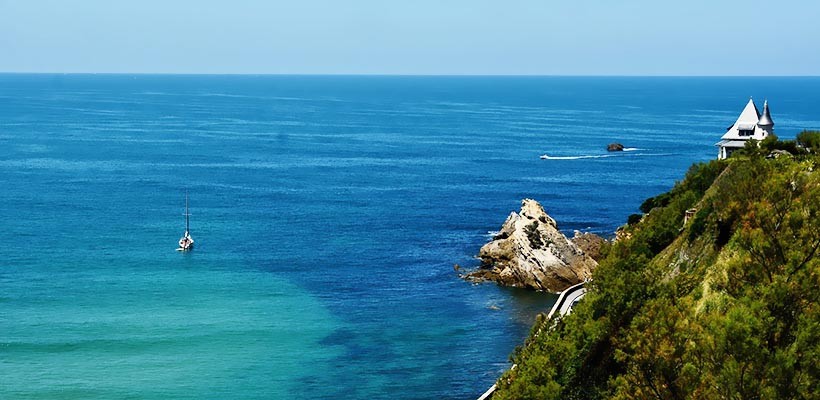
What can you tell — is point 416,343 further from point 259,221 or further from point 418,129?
point 418,129

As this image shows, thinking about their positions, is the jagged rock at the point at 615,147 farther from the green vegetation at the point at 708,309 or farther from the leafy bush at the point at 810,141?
the green vegetation at the point at 708,309

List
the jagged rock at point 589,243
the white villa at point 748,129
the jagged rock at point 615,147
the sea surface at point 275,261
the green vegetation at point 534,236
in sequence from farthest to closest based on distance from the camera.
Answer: the jagged rock at point 615,147 < the white villa at point 748,129 < the jagged rock at point 589,243 < the green vegetation at point 534,236 < the sea surface at point 275,261

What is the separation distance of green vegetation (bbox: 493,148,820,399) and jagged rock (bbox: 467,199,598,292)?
45.6 feet

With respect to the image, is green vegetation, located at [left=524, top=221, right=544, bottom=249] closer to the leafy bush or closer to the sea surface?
the sea surface

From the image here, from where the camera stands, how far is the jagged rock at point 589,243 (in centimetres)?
7650

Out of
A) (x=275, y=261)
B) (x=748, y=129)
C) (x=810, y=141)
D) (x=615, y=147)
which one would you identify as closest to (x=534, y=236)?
(x=748, y=129)

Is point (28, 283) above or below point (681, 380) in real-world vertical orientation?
below

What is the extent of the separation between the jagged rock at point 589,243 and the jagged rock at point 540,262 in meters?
2.80

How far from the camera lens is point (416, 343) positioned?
199ft

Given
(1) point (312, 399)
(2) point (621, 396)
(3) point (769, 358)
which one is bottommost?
(1) point (312, 399)

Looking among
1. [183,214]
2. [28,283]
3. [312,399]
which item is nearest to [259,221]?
[183,214]

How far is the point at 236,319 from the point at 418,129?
129685mm

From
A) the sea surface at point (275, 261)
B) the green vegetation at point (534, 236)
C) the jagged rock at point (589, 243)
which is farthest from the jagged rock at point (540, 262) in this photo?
the jagged rock at point (589, 243)

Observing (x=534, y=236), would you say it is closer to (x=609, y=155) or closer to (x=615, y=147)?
(x=609, y=155)
